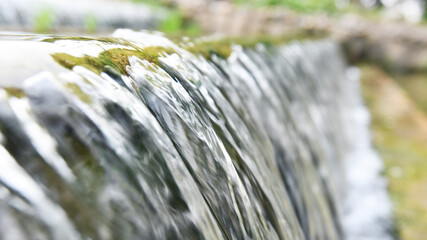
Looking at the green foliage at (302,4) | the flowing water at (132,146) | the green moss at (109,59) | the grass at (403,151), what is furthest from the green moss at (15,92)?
the green foliage at (302,4)

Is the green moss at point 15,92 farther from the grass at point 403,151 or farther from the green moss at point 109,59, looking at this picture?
the grass at point 403,151

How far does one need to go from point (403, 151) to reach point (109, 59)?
14.2 feet

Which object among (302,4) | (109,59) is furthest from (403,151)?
(302,4)

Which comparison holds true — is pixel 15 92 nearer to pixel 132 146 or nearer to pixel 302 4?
pixel 132 146

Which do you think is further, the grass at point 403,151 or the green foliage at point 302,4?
the green foliage at point 302,4

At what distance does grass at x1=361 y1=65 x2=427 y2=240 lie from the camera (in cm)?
329

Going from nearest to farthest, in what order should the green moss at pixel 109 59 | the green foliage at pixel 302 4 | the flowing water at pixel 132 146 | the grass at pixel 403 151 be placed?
the flowing water at pixel 132 146, the green moss at pixel 109 59, the grass at pixel 403 151, the green foliage at pixel 302 4

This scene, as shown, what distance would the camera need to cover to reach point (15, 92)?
807mm

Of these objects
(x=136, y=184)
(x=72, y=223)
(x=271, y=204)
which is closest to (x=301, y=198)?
(x=271, y=204)

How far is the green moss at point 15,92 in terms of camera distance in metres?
0.80

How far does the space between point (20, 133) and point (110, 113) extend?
0.67ft

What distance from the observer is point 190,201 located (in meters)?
1.06

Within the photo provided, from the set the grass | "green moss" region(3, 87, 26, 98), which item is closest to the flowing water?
"green moss" region(3, 87, 26, 98)

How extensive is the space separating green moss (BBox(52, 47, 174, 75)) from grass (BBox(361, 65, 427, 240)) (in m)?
2.32
